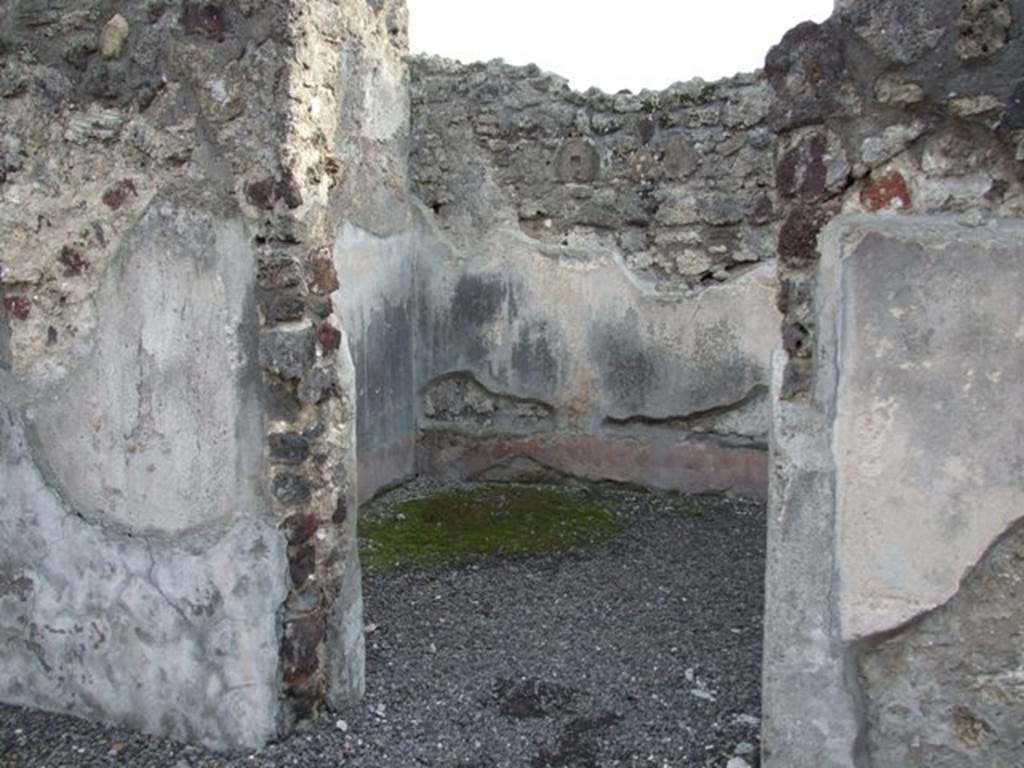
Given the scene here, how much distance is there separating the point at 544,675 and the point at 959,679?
1.36m

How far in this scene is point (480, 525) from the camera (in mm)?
4543

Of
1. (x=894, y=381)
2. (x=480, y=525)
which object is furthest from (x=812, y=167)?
(x=480, y=525)

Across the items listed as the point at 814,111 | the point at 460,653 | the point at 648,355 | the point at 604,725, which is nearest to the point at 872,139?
the point at 814,111

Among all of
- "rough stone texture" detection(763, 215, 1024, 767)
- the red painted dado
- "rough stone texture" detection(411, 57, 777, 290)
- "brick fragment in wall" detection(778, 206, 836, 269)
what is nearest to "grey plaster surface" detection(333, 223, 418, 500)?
the red painted dado

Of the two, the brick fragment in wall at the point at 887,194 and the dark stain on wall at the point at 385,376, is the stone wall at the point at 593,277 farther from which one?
the brick fragment in wall at the point at 887,194

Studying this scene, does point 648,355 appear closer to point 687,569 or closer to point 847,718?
point 687,569

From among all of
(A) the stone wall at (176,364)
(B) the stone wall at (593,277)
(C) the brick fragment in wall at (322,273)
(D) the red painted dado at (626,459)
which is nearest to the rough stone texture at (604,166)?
(B) the stone wall at (593,277)

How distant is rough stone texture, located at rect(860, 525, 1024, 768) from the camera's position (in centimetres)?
195

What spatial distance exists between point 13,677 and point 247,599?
822 mm

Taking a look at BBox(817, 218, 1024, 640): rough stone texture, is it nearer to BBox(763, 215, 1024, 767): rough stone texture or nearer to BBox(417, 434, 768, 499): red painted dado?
BBox(763, 215, 1024, 767): rough stone texture

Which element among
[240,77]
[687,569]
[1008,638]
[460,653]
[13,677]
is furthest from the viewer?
[687,569]

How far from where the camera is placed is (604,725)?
2740 mm

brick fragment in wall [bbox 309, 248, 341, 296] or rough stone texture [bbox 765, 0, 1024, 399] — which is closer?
rough stone texture [bbox 765, 0, 1024, 399]

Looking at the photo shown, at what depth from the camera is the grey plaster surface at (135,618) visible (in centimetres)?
254
